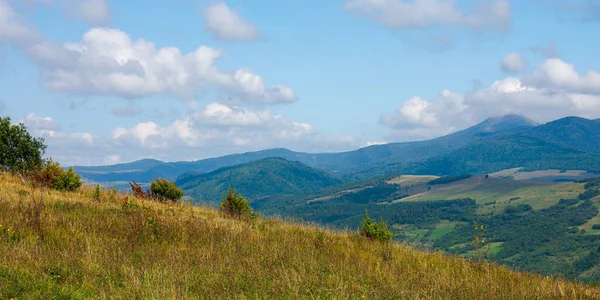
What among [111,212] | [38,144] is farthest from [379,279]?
[38,144]

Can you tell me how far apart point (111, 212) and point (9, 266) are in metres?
7.20

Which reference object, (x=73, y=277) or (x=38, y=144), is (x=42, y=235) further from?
(x=38, y=144)

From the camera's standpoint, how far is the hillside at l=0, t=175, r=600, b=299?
25.6ft

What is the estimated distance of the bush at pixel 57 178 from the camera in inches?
878

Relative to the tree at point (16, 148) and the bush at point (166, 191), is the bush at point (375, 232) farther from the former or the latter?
the tree at point (16, 148)

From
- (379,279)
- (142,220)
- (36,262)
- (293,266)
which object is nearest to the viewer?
(36,262)

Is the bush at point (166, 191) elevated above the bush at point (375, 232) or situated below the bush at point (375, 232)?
above

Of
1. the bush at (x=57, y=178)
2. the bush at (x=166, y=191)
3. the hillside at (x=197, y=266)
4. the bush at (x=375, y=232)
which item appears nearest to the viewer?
the hillside at (x=197, y=266)

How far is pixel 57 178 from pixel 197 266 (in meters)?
17.3

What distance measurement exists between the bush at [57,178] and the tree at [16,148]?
28.2 feet

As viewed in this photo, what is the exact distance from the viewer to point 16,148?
106 ft

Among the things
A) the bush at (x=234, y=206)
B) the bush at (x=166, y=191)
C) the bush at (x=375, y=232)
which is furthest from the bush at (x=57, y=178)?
the bush at (x=375, y=232)

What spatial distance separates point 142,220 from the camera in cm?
1302

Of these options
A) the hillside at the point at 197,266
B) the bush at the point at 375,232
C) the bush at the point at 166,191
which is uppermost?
the bush at the point at 166,191
